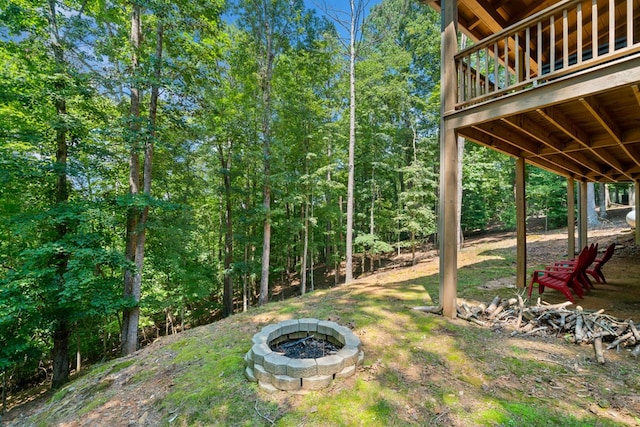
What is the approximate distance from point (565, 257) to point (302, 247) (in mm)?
9582

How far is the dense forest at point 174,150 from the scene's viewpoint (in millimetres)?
5742

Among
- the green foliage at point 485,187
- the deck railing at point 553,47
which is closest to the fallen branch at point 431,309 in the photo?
the deck railing at point 553,47

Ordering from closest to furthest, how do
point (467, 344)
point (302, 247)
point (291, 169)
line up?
point (467, 344), point (291, 169), point (302, 247)

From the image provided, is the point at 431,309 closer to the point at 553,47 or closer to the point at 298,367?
the point at 298,367

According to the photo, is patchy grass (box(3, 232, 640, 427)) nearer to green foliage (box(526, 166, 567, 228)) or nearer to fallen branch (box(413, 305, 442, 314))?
fallen branch (box(413, 305, 442, 314))

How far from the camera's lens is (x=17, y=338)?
19.1 feet

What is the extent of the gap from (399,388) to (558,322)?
2628 mm

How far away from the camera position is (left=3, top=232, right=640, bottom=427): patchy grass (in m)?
2.22

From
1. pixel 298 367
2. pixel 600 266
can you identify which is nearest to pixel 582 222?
pixel 600 266

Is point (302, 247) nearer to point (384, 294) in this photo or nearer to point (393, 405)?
point (384, 294)

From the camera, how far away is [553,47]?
261cm

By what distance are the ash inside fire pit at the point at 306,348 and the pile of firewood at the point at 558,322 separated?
1898mm

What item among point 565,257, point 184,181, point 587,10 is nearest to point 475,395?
point 587,10

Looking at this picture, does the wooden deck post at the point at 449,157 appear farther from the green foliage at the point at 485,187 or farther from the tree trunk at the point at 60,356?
the green foliage at the point at 485,187
